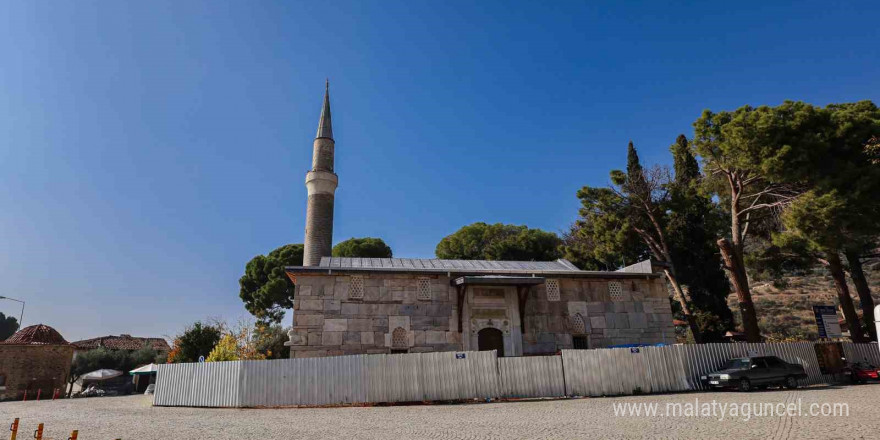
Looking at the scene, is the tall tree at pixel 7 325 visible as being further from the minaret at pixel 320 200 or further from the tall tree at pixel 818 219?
the tall tree at pixel 818 219

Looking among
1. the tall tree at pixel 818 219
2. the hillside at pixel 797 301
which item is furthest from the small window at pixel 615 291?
the hillside at pixel 797 301

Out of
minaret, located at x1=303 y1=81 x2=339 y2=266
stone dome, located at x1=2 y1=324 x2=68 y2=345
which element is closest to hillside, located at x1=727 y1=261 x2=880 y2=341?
minaret, located at x1=303 y1=81 x2=339 y2=266

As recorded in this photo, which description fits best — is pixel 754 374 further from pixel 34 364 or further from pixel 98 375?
pixel 98 375

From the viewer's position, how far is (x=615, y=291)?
1819 centimetres

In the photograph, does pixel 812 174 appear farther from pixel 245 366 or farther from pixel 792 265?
pixel 245 366

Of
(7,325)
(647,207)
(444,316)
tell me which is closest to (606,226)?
(647,207)

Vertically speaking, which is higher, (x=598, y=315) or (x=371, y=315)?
(x=371, y=315)

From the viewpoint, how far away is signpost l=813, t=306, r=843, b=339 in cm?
1647

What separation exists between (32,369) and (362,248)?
24.7 meters

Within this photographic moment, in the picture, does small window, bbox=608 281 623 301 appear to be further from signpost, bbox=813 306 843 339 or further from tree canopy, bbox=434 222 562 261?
tree canopy, bbox=434 222 562 261

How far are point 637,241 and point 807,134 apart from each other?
32.4 ft

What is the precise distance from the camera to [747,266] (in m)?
25.3

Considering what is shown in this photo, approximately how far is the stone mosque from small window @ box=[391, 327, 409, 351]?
1.4 inches

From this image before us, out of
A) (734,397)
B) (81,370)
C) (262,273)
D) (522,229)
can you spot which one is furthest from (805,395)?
(81,370)
